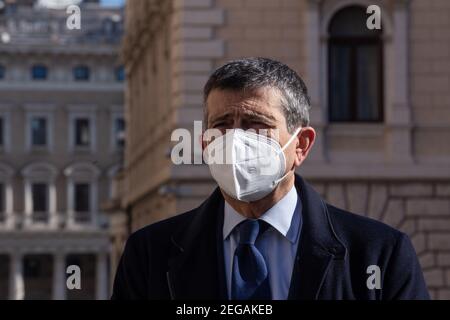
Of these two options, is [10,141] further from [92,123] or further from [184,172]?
[184,172]

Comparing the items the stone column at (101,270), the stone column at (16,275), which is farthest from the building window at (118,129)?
the stone column at (16,275)

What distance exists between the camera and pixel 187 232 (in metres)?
3.41

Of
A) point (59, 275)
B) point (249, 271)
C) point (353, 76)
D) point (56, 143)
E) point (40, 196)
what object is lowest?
point (59, 275)

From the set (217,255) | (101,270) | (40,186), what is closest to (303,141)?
(217,255)

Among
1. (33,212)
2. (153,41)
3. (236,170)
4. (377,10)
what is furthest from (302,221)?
(33,212)

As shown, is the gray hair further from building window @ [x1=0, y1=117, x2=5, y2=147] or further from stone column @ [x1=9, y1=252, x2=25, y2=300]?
building window @ [x1=0, y1=117, x2=5, y2=147]

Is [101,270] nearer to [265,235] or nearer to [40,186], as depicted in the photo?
[40,186]

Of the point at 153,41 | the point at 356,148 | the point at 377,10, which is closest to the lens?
the point at 377,10

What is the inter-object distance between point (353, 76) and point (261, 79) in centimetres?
1432

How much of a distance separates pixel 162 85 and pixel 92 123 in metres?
43.6

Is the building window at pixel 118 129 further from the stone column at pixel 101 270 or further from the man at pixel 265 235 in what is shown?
the man at pixel 265 235

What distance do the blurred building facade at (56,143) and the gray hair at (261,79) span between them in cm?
5796

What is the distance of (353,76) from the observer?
689 inches

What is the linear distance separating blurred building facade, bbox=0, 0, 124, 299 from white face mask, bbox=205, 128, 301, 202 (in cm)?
5793
